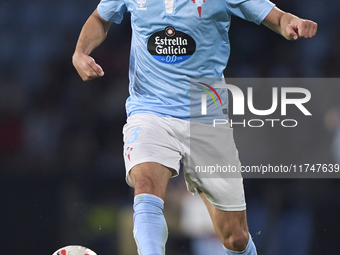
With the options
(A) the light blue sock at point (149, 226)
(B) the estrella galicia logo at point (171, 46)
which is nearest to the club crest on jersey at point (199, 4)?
(B) the estrella galicia logo at point (171, 46)

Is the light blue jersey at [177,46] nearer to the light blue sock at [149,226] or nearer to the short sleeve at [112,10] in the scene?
the short sleeve at [112,10]

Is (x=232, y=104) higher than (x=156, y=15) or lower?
lower

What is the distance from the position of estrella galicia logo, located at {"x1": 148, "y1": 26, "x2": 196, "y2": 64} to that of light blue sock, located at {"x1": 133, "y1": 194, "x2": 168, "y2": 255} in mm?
823

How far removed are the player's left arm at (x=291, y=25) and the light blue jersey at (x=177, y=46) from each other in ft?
0.16

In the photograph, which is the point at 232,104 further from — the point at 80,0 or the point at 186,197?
the point at 80,0

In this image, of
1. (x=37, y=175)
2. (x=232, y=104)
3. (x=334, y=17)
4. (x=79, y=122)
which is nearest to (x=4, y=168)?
(x=37, y=175)

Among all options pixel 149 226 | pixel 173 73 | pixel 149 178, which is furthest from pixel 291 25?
pixel 149 226

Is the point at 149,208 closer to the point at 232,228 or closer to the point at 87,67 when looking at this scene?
the point at 87,67

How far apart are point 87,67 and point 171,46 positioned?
467 mm

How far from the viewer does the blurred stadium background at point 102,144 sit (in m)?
4.40

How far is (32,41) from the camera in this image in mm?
4547

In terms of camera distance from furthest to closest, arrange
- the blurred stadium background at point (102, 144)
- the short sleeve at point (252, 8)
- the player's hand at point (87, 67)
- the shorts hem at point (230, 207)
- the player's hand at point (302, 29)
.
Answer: the blurred stadium background at point (102, 144), the shorts hem at point (230, 207), the short sleeve at point (252, 8), the player's hand at point (87, 67), the player's hand at point (302, 29)

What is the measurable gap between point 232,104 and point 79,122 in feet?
3.86

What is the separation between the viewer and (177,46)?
3.11m
